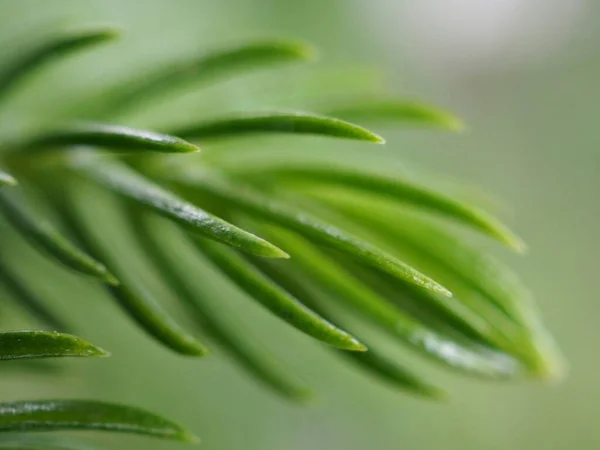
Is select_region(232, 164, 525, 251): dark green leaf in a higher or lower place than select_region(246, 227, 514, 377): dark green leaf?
higher

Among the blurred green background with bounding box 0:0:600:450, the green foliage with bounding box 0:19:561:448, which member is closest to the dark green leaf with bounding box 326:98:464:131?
the green foliage with bounding box 0:19:561:448

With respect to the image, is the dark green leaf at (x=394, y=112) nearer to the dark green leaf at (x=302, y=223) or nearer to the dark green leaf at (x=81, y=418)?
the dark green leaf at (x=302, y=223)

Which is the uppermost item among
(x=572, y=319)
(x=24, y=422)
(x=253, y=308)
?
(x=572, y=319)

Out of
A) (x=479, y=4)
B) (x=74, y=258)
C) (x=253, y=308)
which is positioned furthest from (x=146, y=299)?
(x=479, y=4)

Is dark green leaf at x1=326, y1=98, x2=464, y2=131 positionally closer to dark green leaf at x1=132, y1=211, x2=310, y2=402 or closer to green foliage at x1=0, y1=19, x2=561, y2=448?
green foliage at x1=0, y1=19, x2=561, y2=448

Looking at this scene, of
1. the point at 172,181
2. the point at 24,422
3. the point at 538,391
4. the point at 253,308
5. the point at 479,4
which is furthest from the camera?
the point at 479,4

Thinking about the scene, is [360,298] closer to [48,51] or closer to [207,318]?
[207,318]

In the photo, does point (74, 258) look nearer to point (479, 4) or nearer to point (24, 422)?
point (24, 422)
